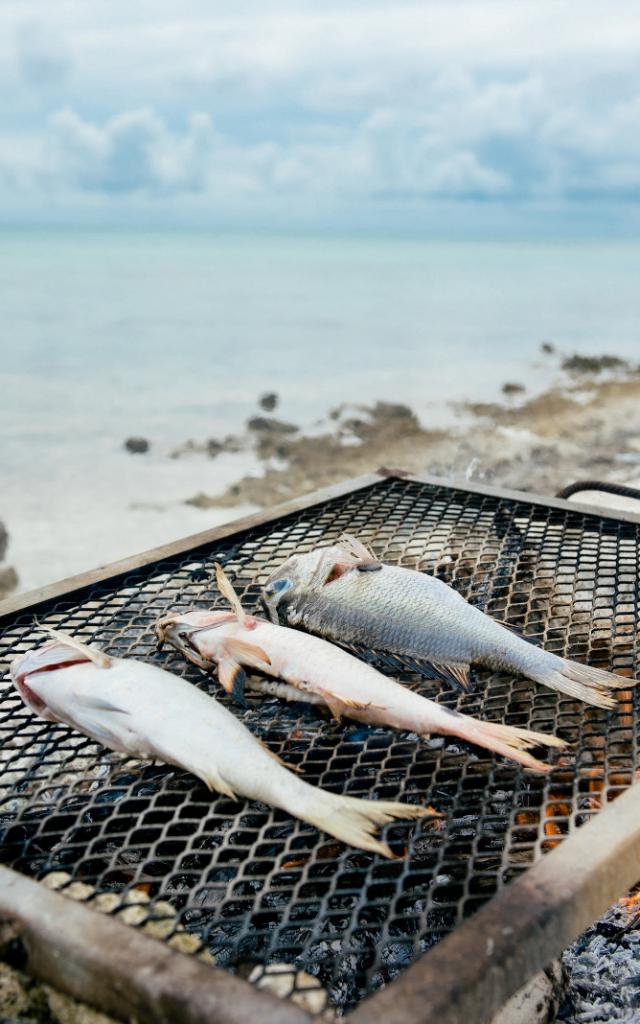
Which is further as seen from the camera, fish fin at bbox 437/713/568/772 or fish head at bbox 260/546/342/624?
fish head at bbox 260/546/342/624

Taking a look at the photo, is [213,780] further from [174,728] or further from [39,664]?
[39,664]

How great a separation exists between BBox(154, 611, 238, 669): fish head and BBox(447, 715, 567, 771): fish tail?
3.32ft

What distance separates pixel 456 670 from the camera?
3471mm

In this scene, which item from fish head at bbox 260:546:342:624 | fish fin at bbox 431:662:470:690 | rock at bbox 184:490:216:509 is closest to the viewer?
fish fin at bbox 431:662:470:690

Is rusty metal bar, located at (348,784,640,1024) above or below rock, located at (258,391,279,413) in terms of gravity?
above

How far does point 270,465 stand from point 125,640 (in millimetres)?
11766

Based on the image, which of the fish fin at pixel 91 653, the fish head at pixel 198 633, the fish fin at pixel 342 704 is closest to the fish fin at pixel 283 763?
the fish fin at pixel 342 704

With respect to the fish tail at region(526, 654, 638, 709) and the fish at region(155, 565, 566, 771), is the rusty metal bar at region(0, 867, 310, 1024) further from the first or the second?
the fish tail at region(526, 654, 638, 709)

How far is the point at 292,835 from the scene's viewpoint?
2611 mm

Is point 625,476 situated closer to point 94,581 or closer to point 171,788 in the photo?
point 94,581

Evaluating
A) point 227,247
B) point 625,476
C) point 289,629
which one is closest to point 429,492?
point 289,629

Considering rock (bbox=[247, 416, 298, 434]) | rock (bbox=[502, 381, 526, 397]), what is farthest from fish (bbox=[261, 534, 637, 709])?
rock (bbox=[502, 381, 526, 397])

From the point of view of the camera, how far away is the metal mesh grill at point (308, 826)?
2.43 m

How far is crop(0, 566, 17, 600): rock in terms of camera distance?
11.4m
